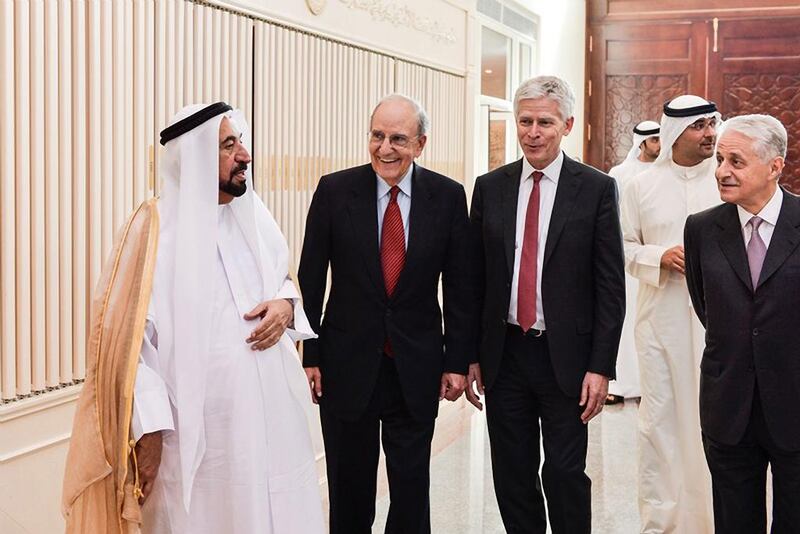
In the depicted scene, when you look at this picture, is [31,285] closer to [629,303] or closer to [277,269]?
[277,269]

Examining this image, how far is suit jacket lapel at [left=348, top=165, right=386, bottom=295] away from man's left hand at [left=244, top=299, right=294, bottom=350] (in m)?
0.46

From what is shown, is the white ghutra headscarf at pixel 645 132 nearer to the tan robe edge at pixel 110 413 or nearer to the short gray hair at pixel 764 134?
the short gray hair at pixel 764 134

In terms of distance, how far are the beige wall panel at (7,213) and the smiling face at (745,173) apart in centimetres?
222

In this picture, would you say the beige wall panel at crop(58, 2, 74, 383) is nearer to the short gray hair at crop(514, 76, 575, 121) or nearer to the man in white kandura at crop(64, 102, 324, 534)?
the man in white kandura at crop(64, 102, 324, 534)

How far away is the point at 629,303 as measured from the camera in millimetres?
Result: 7375

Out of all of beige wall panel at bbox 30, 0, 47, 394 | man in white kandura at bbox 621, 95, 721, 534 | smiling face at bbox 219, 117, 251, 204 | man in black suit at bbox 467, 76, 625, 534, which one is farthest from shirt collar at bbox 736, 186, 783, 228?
beige wall panel at bbox 30, 0, 47, 394

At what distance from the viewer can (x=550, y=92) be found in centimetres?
326

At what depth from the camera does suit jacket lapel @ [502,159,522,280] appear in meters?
3.36

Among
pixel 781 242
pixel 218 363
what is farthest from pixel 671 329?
pixel 218 363

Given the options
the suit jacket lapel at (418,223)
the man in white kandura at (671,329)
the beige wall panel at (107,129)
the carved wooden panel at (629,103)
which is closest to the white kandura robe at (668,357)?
the man in white kandura at (671,329)

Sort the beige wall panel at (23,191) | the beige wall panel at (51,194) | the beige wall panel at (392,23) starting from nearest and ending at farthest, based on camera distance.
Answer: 1. the beige wall panel at (23,191)
2. the beige wall panel at (51,194)
3. the beige wall panel at (392,23)

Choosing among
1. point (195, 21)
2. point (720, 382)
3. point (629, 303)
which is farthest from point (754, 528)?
point (629, 303)

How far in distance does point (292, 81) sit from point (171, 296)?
2195 millimetres

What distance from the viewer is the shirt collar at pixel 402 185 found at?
3342mm
